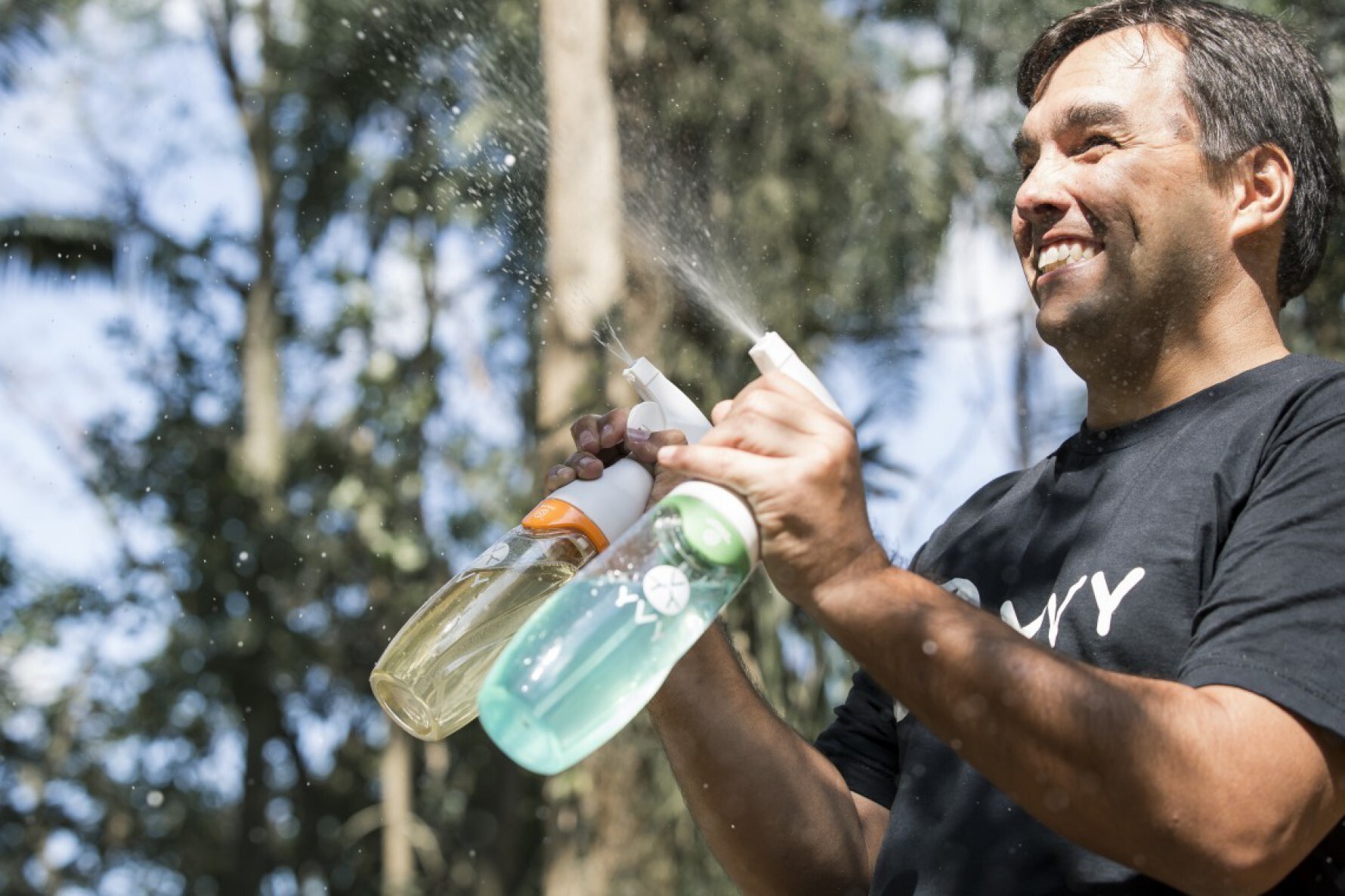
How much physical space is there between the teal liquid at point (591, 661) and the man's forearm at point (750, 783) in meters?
0.41

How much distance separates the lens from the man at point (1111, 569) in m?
1.18

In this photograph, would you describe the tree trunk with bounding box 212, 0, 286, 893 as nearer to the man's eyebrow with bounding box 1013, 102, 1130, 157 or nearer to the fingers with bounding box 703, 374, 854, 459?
the man's eyebrow with bounding box 1013, 102, 1130, 157

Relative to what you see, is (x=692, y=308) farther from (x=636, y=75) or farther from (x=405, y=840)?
(x=405, y=840)

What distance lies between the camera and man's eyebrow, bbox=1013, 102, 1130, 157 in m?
1.85

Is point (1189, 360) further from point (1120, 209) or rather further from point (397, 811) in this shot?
point (397, 811)

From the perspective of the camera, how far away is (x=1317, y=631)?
123cm

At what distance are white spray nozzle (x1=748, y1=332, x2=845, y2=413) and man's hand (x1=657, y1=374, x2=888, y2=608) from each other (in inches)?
5.9

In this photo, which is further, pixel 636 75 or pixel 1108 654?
pixel 636 75

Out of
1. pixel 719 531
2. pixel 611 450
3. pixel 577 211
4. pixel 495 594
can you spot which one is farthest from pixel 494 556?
pixel 577 211

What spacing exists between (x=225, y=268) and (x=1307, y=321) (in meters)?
10.8

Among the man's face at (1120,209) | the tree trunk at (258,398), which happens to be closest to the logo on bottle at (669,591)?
the man's face at (1120,209)

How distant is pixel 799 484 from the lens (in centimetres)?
120

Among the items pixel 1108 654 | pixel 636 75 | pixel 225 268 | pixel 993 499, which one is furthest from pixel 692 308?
pixel 225 268

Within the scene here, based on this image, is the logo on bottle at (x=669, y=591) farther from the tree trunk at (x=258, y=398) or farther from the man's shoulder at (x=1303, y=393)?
the tree trunk at (x=258, y=398)
